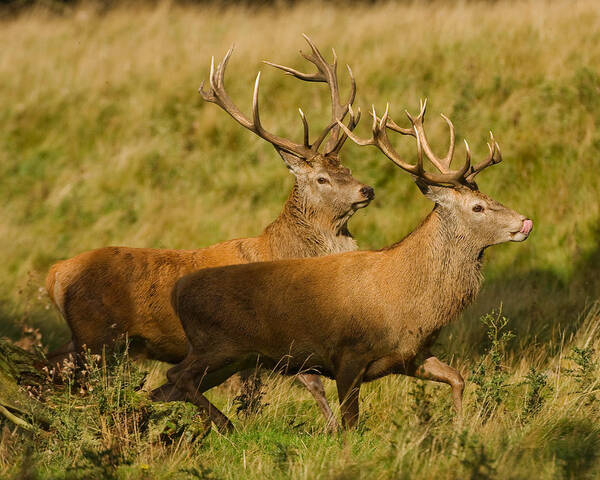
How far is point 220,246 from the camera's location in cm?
727

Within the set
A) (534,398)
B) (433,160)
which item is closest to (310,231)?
(433,160)

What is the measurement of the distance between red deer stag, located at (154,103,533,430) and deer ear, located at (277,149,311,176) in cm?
164

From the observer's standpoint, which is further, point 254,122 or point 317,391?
point 254,122

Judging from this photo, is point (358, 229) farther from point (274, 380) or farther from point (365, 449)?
point (365, 449)

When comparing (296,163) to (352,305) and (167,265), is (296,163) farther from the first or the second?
(352,305)

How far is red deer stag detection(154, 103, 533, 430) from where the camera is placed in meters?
5.69

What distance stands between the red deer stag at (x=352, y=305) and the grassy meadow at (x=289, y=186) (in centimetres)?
26

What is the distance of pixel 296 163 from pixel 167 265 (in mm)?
1414

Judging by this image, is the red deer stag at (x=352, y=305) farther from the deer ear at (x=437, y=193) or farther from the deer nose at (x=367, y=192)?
the deer nose at (x=367, y=192)

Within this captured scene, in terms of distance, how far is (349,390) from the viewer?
554 cm

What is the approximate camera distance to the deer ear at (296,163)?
7.59 metres

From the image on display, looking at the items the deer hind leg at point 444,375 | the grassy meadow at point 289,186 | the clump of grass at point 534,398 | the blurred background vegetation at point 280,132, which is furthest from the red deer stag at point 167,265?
the blurred background vegetation at point 280,132

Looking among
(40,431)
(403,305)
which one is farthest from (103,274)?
(403,305)

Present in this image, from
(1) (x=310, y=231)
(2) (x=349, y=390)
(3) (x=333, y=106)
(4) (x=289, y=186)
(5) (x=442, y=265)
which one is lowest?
(4) (x=289, y=186)
